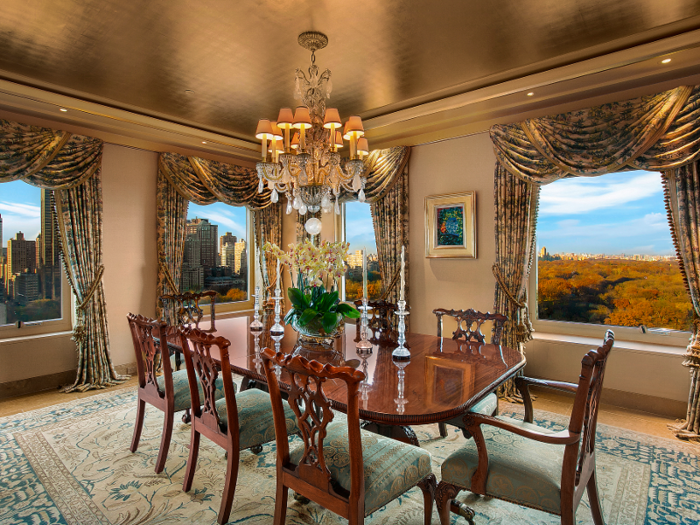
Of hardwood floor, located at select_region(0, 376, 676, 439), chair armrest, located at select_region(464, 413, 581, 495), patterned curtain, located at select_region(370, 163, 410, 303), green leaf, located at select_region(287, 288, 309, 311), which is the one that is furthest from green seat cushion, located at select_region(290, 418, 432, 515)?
patterned curtain, located at select_region(370, 163, 410, 303)

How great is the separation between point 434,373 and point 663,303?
8.58 ft

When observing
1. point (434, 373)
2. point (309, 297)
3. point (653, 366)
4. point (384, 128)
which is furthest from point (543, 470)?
point (384, 128)

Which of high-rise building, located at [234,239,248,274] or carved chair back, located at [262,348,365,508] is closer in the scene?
carved chair back, located at [262,348,365,508]

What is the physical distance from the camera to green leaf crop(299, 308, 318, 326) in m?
2.32

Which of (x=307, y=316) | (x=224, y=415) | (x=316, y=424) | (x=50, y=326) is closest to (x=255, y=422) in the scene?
(x=224, y=415)

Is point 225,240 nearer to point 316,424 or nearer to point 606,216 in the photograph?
point 316,424

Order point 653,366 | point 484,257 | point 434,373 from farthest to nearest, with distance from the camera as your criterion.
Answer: point 484,257
point 653,366
point 434,373

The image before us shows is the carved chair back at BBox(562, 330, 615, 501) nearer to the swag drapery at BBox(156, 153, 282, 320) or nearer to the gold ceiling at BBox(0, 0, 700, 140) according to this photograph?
the gold ceiling at BBox(0, 0, 700, 140)

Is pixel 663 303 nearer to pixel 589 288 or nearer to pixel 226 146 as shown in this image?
pixel 589 288

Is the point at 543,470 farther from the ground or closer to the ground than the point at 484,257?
closer to the ground

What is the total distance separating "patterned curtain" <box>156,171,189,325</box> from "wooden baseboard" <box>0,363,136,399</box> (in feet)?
3.55

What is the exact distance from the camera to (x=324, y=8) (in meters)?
2.47

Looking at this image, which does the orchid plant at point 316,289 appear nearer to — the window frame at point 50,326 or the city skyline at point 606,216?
the city skyline at point 606,216

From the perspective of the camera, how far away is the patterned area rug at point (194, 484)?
6.93 ft
